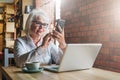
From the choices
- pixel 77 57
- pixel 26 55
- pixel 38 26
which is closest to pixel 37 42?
pixel 38 26

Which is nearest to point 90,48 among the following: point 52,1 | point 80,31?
point 80,31

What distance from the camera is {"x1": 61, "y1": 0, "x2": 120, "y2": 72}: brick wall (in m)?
2.05

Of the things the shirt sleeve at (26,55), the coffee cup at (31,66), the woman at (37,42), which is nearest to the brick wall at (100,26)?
the woman at (37,42)

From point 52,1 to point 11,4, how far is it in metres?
4.84

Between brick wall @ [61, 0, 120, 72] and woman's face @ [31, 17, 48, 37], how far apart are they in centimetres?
70

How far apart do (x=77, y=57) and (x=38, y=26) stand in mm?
655

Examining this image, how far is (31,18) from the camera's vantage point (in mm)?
1977

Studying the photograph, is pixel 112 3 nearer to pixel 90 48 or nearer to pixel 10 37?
pixel 90 48

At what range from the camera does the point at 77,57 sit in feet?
4.63

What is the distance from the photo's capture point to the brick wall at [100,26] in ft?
6.74

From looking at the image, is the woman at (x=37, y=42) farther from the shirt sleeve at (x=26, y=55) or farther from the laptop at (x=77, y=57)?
the laptop at (x=77, y=57)

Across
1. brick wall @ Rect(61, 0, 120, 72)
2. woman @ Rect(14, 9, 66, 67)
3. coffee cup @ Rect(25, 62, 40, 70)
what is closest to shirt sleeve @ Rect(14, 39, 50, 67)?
woman @ Rect(14, 9, 66, 67)

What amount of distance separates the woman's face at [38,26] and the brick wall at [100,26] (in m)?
0.70

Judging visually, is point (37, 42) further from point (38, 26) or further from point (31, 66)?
point (31, 66)
